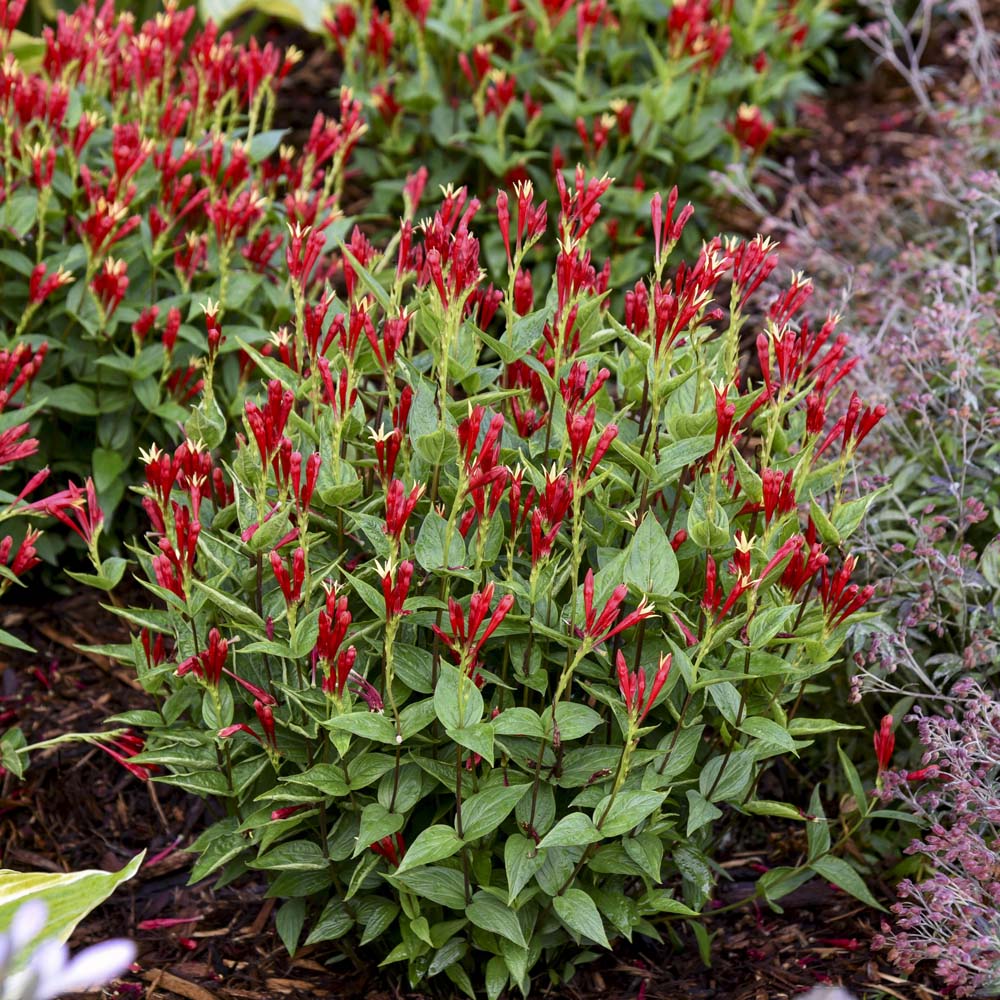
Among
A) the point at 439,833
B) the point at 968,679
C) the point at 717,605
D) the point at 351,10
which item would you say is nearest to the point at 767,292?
the point at 351,10

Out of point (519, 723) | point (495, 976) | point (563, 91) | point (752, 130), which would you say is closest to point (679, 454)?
point (519, 723)

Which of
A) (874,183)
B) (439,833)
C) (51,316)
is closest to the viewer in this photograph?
(439,833)

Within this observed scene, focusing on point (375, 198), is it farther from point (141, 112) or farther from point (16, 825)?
point (16, 825)

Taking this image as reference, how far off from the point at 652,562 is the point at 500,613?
341 mm

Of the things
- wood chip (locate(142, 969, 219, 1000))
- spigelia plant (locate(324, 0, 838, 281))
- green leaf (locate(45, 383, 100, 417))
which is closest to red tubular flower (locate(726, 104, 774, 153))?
spigelia plant (locate(324, 0, 838, 281))

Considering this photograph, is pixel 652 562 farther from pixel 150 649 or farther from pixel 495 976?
pixel 150 649

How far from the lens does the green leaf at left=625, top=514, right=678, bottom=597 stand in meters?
2.34

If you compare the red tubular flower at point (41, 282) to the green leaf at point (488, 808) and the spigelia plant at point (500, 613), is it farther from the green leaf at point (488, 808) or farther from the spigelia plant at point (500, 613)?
the green leaf at point (488, 808)

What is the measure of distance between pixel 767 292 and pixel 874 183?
1.44 m

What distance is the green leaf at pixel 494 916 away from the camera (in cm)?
242

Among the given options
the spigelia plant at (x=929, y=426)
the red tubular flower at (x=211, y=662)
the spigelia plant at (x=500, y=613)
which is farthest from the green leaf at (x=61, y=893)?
the spigelia plant at (x=929, y=426)

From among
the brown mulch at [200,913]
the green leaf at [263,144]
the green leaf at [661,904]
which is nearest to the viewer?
the green leaf at [661,904]

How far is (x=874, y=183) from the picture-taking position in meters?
5.73

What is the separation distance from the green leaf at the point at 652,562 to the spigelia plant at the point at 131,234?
4.37ft
